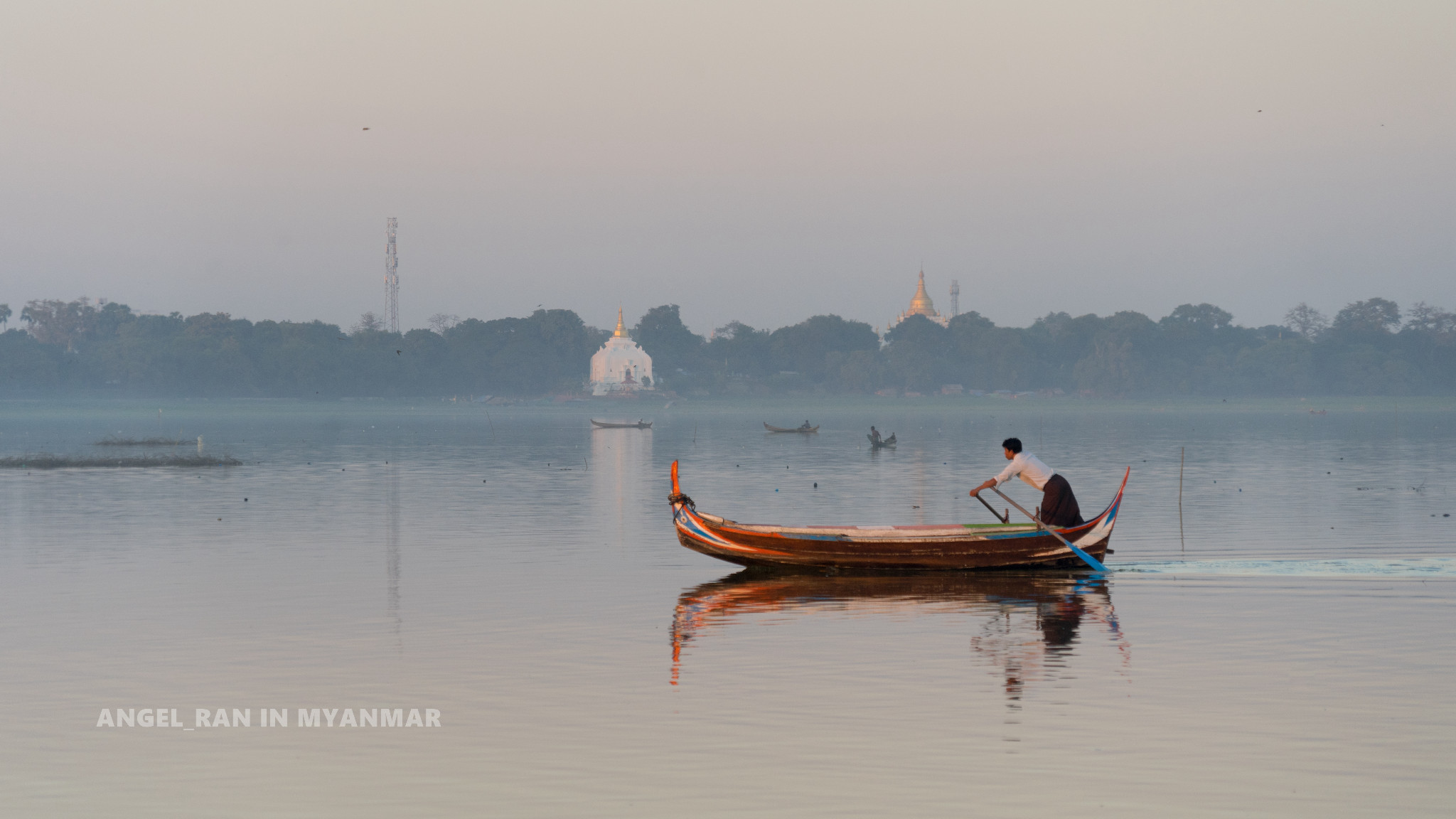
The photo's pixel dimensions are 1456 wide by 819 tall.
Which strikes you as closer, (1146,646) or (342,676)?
(342,676)

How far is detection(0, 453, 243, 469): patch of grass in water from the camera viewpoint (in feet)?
180

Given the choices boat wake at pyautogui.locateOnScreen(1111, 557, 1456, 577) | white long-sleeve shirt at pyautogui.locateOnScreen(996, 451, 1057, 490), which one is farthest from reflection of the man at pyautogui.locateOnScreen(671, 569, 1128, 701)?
boat wake at pyautogui.locateOnScreen(1111, 557, 1456, 577)

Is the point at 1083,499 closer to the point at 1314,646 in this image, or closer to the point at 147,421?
the point at 1314,646

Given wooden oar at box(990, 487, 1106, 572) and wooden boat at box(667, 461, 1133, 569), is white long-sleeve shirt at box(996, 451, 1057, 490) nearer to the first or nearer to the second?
wooden oar at box(990, 487, 1106, 572)

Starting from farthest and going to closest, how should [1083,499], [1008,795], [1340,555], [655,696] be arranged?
[1083,499], [1340,555], [655,696], [1008,795]

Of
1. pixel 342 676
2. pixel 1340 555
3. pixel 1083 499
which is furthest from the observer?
pixel 1083 499

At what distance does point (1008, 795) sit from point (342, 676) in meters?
7.41

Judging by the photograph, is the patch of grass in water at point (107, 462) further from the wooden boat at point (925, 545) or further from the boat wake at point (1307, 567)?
the boat wake at point (1307, 567)

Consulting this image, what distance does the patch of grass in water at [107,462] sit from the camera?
180 ft

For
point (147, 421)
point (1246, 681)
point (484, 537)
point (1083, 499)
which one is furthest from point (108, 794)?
point (147, 421)

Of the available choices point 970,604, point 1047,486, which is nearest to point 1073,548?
point 1047,486

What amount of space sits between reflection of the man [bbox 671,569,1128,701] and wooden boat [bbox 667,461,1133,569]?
0.28 meters

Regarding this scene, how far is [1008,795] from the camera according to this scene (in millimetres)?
10523

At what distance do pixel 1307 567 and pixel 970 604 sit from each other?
6.75m
